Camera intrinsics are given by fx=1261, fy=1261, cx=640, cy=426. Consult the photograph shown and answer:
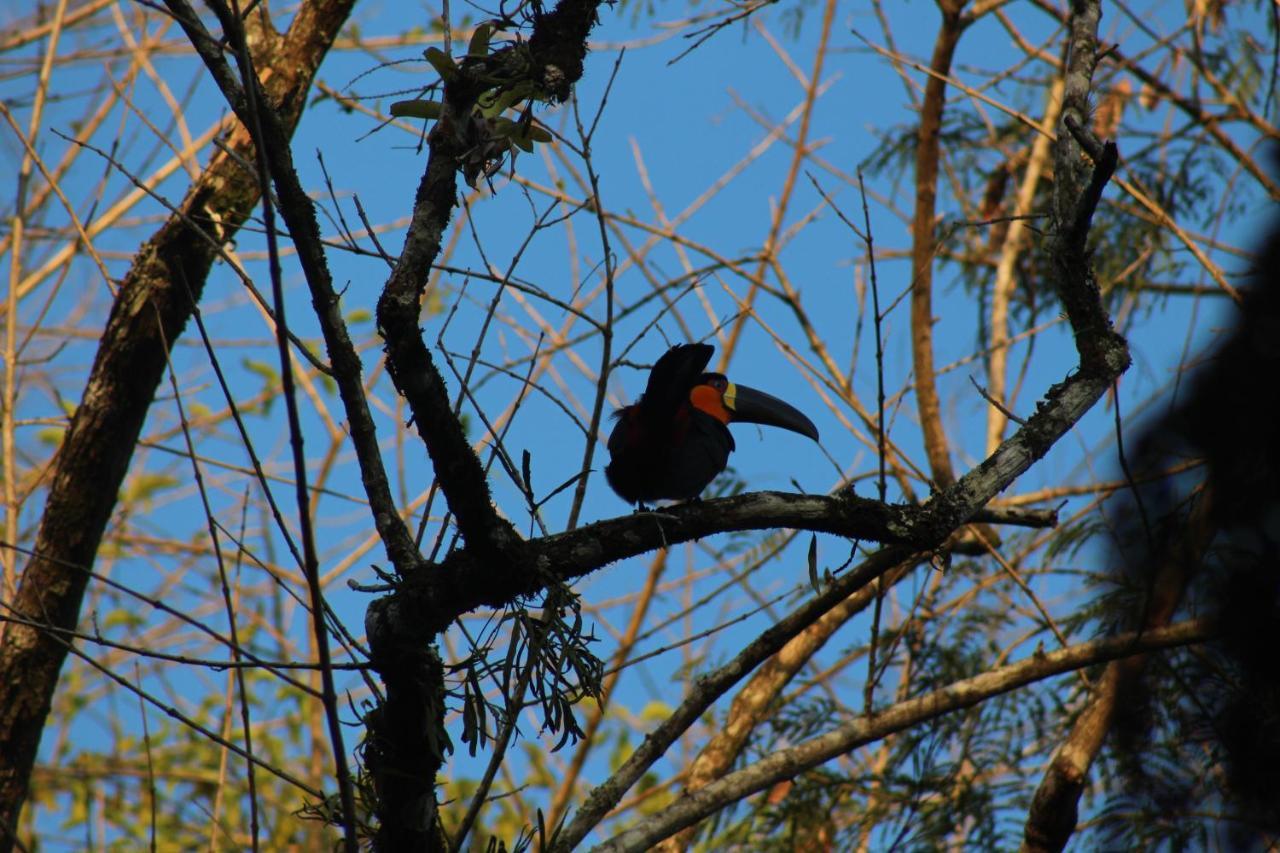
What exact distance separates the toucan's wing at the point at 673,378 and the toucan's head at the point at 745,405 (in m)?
0.45

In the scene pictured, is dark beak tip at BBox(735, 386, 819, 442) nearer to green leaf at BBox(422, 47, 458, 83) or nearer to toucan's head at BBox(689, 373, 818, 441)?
toucan's head at BBox(689, 373, 818, 441)

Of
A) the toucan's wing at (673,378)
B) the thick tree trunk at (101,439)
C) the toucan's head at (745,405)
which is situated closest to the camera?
the toucan's wing at (673,378)

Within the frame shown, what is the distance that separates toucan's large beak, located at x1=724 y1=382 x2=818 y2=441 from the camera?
12.1ft

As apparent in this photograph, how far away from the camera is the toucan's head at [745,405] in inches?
144

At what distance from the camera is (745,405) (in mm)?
3711

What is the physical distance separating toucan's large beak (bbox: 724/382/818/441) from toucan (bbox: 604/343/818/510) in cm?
10

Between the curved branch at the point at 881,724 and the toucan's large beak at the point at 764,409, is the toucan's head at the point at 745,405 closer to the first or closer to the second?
the toucan's large beak at the point at 764,409

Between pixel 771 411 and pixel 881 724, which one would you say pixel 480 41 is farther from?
pixel 881 724

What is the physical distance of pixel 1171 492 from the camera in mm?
3561

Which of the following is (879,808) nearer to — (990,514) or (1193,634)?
(1193,634)

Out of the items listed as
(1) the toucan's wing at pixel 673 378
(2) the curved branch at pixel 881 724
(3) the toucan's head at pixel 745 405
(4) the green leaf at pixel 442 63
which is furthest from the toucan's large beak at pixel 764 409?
(4) the green leaf at pixel 442 63

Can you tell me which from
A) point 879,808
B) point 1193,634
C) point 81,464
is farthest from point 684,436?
point 879,808

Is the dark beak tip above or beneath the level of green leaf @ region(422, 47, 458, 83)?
above

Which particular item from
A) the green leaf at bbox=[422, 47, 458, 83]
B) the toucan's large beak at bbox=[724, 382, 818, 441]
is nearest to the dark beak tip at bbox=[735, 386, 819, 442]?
the toucan's large beak at bbox=[724, 382, 818, 441]
